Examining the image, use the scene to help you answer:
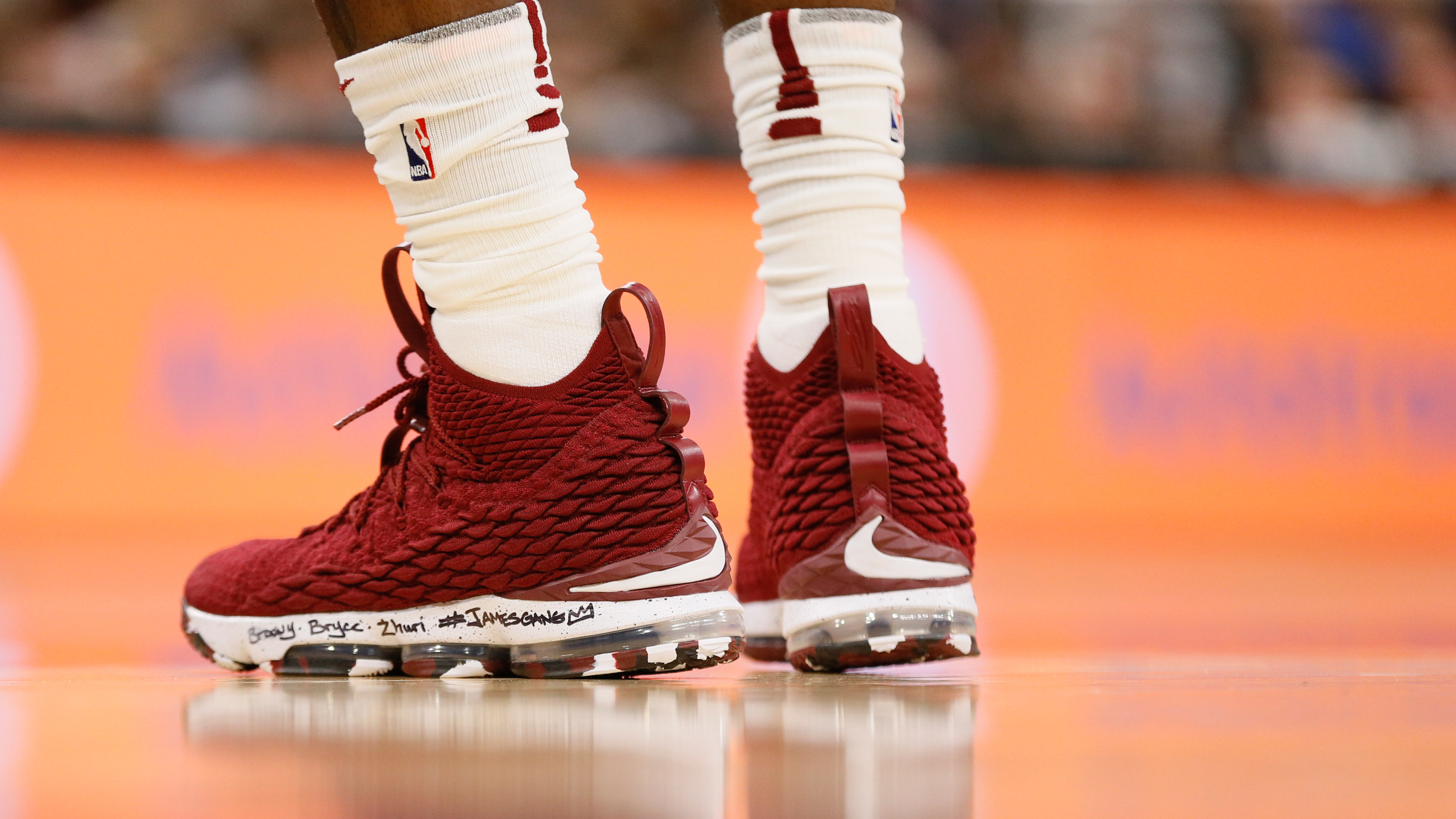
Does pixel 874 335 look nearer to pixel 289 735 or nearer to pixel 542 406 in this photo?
pixel 542 406

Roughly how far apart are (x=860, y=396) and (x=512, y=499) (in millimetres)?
204

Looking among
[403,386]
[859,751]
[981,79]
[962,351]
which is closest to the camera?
[859,751]

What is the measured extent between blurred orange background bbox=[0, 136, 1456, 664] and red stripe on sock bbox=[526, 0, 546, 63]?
1314 millimetres

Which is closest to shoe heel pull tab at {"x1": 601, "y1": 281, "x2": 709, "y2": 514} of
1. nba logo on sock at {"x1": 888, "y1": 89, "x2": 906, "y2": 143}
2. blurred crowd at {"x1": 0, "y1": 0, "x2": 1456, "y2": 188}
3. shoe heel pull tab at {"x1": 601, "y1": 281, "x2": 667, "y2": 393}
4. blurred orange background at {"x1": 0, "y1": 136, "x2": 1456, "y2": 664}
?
shoe heel pull tab at {"x1": 601, "y1": 281, "x2": 667, "y2": 393}

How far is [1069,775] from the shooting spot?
1.44 feet

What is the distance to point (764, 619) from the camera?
87cm

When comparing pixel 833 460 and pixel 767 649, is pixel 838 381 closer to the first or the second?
pixel 833 460

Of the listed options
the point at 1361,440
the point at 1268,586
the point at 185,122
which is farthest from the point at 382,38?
the point at 1361,440

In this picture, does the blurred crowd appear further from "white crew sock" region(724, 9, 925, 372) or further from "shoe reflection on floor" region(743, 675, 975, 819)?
→ "shoe reflection on floor" region(743, 675, 975, 819)

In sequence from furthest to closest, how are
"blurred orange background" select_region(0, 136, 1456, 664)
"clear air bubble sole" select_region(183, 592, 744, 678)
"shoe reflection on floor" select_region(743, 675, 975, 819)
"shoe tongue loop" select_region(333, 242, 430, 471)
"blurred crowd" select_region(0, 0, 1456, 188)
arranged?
"blurred crowd" select_region(0, 0, 1456, 188) → "blurred orange background" select_region(0, 136, 1456, 664) → "shoe tongue loop" select_region(333, 242, 430, 471) → "clear air bubble sole" select_region(183, 592, 744, 678) → "shoe reflection on floor" select_region(743, 675, 975, 819)

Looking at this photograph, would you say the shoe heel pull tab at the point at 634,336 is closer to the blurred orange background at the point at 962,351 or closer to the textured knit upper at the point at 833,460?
the textured knit upper at the point at 833,460

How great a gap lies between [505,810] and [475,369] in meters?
0.38

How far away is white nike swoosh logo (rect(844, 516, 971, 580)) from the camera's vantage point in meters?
0.75

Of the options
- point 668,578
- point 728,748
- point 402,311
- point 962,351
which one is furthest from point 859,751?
point 962,351
